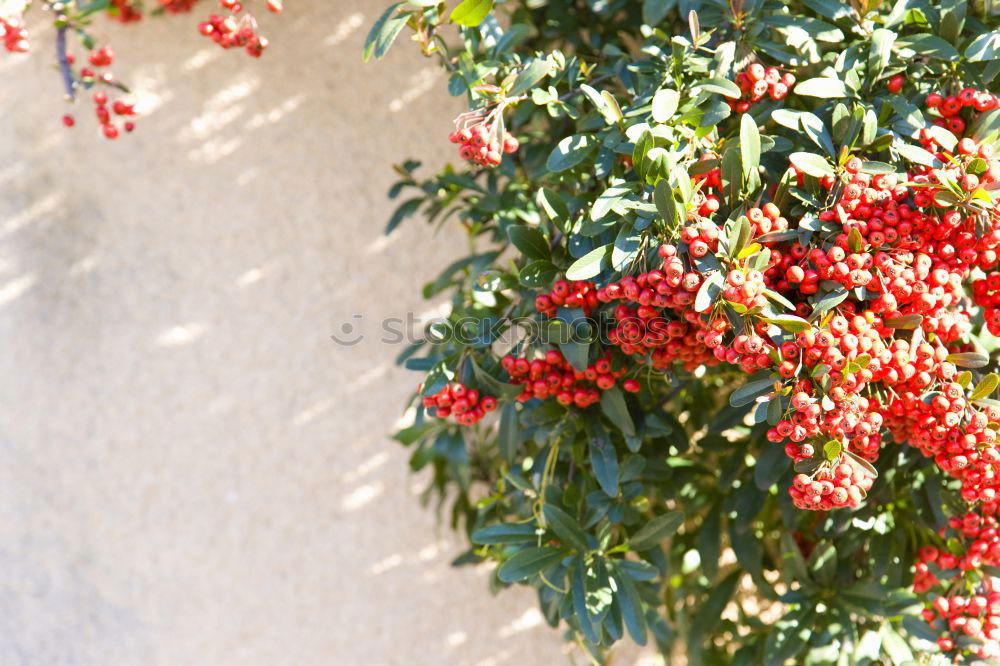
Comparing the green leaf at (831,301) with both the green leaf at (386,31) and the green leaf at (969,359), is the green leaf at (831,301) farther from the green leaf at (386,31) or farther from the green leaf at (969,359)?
the green leaf at (386,31)

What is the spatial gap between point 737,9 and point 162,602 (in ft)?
5.74

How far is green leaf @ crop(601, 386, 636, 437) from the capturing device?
1.17 metres

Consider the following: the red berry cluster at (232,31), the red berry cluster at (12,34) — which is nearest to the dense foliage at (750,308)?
the red berry cluster at (232,31)

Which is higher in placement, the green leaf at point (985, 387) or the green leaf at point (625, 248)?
the green leaf at point (625, 248)

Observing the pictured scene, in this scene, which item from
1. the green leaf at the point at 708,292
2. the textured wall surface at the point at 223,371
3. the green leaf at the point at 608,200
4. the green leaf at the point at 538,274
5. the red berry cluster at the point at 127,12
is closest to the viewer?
the green leaf at the point at 708,292

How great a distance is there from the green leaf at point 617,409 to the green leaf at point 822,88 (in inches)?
18.2

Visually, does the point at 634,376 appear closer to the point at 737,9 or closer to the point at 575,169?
the point at 575,169

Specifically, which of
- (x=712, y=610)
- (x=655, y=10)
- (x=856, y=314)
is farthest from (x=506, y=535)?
(x=655, y=10)

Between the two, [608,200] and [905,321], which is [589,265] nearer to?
[608,200]

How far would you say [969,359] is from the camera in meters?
1.01

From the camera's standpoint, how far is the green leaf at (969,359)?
3.30 ft

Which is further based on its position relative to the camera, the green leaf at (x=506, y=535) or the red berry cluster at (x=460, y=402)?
the green leaf at (x=506, y=535)

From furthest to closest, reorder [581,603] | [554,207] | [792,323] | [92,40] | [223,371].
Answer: [223,371] < [92,40] < [581,603] < [554,207] < [792,323]

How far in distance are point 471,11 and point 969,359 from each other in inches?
30.6
